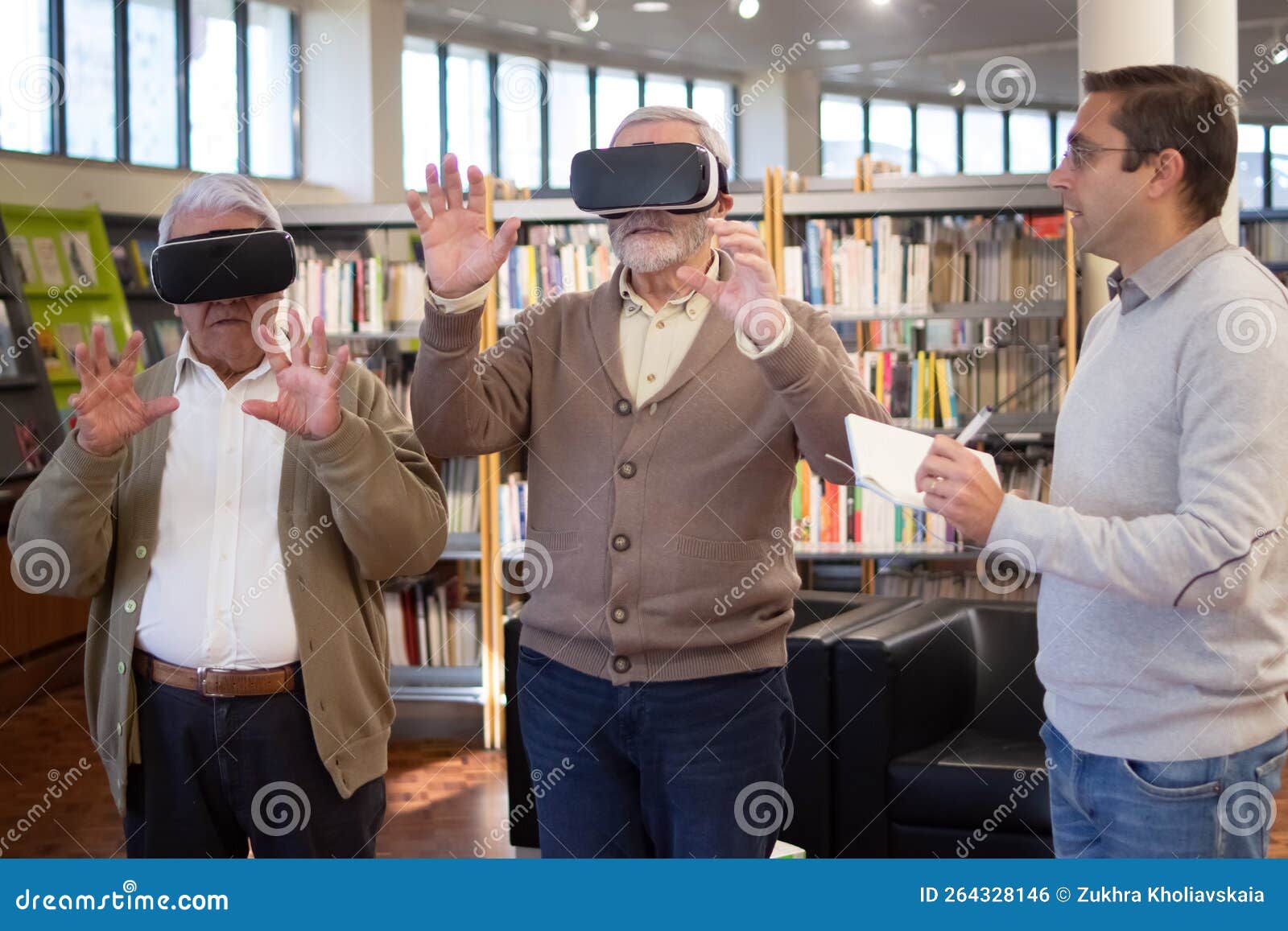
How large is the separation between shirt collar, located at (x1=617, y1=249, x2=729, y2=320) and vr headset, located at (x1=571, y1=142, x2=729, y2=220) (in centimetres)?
15

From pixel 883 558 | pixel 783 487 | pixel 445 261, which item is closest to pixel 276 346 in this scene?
pixel 445 261

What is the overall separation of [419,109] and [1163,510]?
33.0ft

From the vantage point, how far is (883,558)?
5.36m

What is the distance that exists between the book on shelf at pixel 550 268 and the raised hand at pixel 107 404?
3170 millimetres

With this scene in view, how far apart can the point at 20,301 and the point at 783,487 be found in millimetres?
6016

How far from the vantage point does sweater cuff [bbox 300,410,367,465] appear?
73.7 inches

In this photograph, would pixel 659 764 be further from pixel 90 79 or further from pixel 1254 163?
pixel 1254 163

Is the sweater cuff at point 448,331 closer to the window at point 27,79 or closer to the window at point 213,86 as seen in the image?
the window at point 27,79

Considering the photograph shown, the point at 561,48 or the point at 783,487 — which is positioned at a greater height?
the point at 561,48

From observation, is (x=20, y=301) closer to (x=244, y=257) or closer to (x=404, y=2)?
(x=404, y=2)

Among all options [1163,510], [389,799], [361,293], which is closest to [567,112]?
[361,293]

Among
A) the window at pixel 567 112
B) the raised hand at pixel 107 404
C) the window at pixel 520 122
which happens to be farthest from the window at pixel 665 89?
the raised hand at pixel 107 404

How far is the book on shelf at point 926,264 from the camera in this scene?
5047 mm

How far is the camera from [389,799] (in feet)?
15.2
